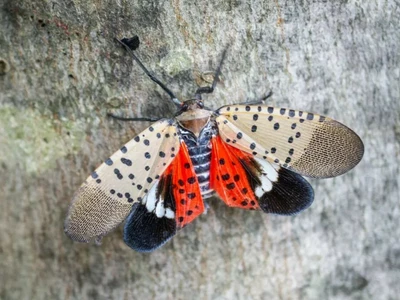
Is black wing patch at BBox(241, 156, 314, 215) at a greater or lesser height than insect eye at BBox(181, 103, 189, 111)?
lesser

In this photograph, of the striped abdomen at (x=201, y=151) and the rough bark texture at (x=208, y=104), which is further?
the striped abdomen at (x=201, y=151)

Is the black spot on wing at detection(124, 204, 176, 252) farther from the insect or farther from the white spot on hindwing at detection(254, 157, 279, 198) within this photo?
the white spot on hindwing at detection(254, 157, 279, 198)

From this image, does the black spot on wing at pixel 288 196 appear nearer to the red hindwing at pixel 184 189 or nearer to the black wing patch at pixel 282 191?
the black wing patch at pixel 282 191

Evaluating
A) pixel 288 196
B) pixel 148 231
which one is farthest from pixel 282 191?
pixel 148 231

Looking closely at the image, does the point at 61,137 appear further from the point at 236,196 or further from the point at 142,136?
the point at 236,196

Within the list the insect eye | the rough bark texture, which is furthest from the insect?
the rough bark texture

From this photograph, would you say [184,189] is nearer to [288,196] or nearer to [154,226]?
[154,226]

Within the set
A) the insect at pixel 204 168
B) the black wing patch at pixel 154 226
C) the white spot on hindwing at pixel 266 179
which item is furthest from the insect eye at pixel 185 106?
the white spot on hindwing at pixel 266 179
